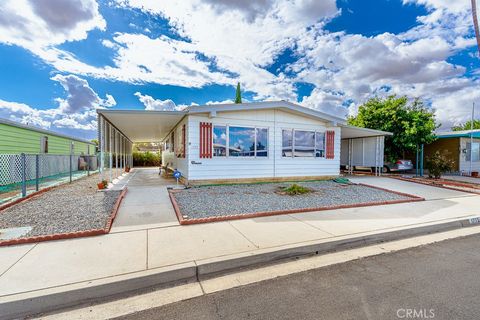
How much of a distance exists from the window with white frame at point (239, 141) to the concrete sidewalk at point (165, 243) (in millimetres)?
3978

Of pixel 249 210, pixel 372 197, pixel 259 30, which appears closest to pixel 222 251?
pixel 249 210

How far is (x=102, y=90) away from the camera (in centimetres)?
1759

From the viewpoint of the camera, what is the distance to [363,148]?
560 inches

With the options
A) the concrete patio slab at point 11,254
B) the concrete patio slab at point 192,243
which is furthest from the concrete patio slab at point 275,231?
the concrete patio slab at point 11,254

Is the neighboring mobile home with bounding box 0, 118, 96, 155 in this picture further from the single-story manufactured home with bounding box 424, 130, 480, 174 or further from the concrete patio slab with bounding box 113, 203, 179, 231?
the single-story manufactured home with bounding box 424, 130, 480, 174

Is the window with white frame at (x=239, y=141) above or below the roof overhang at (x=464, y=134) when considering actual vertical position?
below

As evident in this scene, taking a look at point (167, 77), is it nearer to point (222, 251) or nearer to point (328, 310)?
point (222, 251)

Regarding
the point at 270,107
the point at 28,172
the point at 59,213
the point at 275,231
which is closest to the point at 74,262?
the point at 59,213

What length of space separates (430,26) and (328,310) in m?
14.4

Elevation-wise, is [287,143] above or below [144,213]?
above

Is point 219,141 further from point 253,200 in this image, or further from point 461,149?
point 461,149

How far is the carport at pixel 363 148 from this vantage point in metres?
12.8

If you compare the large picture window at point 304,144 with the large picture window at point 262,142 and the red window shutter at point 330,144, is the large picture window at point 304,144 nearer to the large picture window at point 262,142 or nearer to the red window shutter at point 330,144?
the red window shutter at point 330,144

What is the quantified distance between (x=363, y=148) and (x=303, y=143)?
20.7ft
